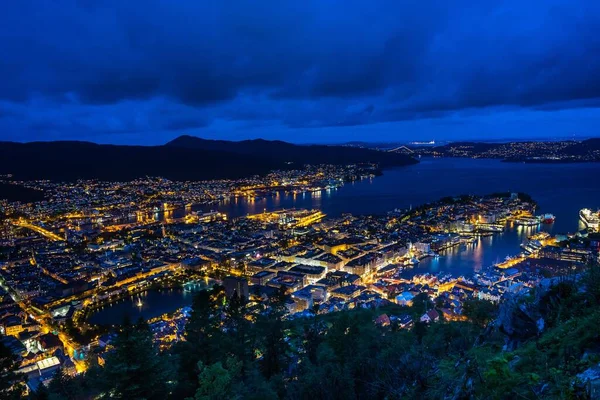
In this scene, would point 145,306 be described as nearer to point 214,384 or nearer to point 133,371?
point 133,371

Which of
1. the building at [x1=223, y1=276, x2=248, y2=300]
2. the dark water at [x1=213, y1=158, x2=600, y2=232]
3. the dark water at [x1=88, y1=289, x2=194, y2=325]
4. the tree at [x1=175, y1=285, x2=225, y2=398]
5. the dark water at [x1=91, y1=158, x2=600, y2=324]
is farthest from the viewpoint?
the dark water at [x1=213, y1=158, x2=600, y2=232]

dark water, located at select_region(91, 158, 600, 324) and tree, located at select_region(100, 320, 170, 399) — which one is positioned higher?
tree, located at select_region(100, 320, 170, 399)

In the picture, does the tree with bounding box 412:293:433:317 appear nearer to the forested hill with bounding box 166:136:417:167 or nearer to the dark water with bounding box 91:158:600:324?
the dark water with bounding box 91:158:600:324

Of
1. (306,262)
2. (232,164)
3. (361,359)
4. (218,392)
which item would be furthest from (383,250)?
(232,164)

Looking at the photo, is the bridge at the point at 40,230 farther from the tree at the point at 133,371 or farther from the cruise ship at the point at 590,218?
the cruise ship at the point at 590,218

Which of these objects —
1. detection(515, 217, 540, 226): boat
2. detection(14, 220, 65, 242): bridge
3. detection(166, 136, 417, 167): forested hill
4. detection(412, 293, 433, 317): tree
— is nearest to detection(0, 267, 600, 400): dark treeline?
detection(412, 293, 433, 317): tree

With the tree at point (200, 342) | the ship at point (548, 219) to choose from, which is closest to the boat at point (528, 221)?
the ship at point (548, 219)
